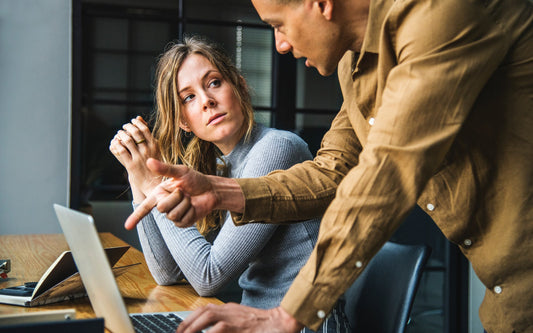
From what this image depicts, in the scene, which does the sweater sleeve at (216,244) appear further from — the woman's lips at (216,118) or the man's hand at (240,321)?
the man's hand at (240,321)

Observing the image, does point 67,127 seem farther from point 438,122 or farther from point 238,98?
point 438,122

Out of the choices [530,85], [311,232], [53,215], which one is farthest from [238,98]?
[53,215]

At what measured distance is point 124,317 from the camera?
0.89m

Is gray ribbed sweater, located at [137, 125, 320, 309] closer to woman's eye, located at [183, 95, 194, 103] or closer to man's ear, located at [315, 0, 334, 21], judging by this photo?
woman's eye, located at [183, 95, 194, 103]

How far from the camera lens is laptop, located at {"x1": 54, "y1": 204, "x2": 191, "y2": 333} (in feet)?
2.67

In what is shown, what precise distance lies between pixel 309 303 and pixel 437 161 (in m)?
0.28

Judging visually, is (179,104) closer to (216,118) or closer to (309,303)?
(216,118)

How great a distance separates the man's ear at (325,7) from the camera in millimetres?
1006

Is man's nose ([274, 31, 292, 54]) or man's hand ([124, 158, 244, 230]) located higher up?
man's nose ([274, 31, 292, 54])

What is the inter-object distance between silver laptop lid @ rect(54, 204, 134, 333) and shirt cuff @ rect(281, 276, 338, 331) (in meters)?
0.25

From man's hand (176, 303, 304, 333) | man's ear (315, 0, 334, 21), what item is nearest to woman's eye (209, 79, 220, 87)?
man's ear (315, 0, 334, 21)

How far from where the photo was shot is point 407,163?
0.82 m

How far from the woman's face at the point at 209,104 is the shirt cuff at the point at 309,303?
3.22ft

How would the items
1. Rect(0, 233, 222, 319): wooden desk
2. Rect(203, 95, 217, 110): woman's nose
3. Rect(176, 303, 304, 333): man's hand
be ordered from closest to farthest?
Rect(176, 303, 304, 333): man's hand → Rect(0, 233, 222, 319): wooden desk → Rect(203, 95, 217, 110): woman's nose
